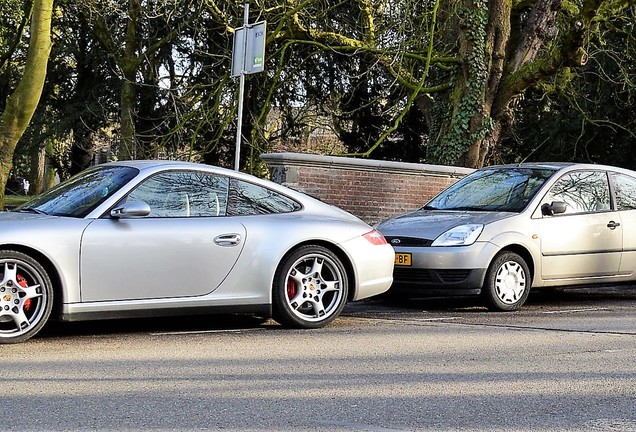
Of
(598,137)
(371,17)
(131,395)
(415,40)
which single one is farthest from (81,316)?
(598,137)

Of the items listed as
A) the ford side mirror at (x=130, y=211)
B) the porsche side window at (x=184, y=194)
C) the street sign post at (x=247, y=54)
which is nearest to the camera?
the ford side mirror at (x=130, y=211)

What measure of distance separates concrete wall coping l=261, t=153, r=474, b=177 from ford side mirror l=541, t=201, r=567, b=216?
5186 mm

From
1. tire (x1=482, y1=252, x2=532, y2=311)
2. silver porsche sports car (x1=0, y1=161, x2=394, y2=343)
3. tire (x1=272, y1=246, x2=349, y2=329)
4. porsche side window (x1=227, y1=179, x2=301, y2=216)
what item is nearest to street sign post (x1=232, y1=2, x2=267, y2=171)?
porsche side window (x1=227, y1=179, x2=301, y2=216)

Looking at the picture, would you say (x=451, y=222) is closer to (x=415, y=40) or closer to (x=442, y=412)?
(x=442, y=412)

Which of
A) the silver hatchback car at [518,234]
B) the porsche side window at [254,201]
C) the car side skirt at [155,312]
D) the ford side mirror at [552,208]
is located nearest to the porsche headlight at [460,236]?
the silver hatchback car at [518,234]

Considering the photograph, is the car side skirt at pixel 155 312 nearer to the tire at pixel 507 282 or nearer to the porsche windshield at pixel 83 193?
the porsche windshield at pixel 83 193

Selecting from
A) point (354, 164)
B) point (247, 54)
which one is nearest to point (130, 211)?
point (247, 54)

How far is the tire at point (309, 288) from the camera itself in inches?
319

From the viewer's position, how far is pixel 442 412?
17.5 feet

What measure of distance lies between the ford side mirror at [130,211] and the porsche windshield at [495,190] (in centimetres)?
447

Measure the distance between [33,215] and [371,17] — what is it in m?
13.1

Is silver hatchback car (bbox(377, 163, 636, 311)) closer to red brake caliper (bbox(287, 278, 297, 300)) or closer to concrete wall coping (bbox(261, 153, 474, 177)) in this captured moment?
red brake caliper (bbox(287, 278, 297, 300))

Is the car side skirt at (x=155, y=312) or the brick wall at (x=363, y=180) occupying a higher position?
the brick wall at (x=363, y=180)

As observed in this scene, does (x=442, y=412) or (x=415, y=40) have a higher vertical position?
(x=415, y=40)
